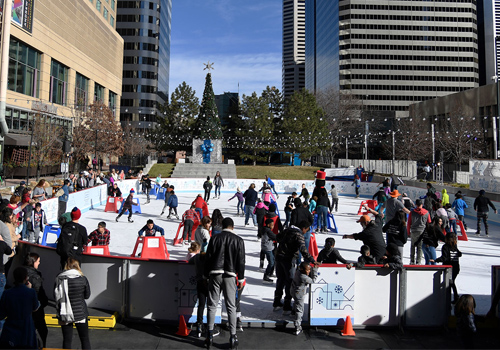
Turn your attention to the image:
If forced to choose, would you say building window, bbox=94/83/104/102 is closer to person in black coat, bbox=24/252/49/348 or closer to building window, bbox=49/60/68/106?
building window, bbox=49/60/68/106

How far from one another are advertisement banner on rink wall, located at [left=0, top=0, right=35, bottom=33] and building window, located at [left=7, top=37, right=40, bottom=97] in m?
1.51

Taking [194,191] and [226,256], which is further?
[194,191]

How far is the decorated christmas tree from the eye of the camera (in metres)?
45.7

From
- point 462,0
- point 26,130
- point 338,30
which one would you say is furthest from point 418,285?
point 462,0

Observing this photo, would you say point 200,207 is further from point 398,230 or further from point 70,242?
point 398,230

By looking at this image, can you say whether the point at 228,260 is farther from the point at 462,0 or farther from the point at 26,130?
the point at 462,0

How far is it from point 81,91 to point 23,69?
13.4m

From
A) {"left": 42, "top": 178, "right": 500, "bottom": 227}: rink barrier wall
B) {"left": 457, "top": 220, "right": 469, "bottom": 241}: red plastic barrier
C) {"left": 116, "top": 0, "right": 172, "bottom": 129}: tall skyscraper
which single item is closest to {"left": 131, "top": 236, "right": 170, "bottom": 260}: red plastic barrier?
{"left": 42, "top": 178, "right": 500, "bottom": 227}: rink barrier wall

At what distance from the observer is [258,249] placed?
11.7 m

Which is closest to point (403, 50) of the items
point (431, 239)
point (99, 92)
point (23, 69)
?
point (99, 92)

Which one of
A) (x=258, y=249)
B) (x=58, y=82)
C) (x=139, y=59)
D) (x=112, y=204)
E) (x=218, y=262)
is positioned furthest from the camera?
(x=139, y=59)

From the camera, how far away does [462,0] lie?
97875 mm

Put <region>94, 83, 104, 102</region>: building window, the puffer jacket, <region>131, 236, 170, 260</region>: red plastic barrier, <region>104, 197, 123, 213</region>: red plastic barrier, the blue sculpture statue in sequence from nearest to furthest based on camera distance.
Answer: the puffer jacket < <region>131, 236, 170, 260</region>: red plastic barrier < <region>104, 197, 123, 213</region>: red plastic barrier < the blue sculpture statue < <region>94, 83, 104, 102</region>: building window

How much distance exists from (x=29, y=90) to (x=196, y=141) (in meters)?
17.2
